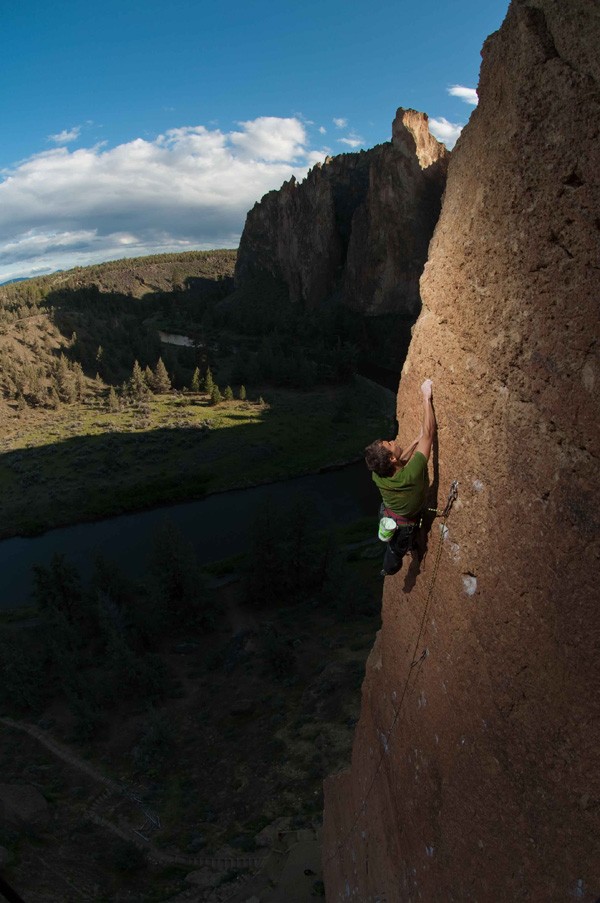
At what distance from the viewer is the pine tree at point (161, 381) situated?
66.2 meters

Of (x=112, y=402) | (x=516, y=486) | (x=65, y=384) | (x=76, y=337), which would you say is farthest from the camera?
(x=76, y=337)

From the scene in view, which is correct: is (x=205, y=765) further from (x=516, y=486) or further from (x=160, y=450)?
(x=160, y=450)

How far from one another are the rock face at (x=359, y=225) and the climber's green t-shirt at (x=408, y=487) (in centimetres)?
8214

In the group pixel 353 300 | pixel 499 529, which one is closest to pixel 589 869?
pixel 499 529

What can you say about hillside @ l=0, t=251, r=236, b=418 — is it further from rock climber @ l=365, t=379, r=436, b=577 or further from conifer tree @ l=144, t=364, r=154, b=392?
rock climber @ l=365, t=379, r=436, b=577

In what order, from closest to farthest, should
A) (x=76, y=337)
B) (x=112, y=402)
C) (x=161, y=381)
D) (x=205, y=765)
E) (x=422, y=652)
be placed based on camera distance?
(x=422, y=652)
(x=205, y=765)
(x=112, y=402)
(x=161, y=381)
(x=76, y=337)

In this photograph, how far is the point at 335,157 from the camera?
359 ft

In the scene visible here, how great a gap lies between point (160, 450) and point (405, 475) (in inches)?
1912

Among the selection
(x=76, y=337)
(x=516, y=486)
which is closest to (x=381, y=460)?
(x=516, y=486)

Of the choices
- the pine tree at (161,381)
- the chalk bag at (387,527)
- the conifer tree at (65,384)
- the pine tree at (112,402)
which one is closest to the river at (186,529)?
the pine tree at (112,402)

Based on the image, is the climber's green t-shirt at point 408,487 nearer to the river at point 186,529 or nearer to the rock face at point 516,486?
the rock face at point 516,486

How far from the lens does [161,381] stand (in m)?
66.3

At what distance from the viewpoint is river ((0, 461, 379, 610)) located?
121 ft

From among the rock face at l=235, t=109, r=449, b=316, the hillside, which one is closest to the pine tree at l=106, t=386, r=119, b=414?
the hillside
